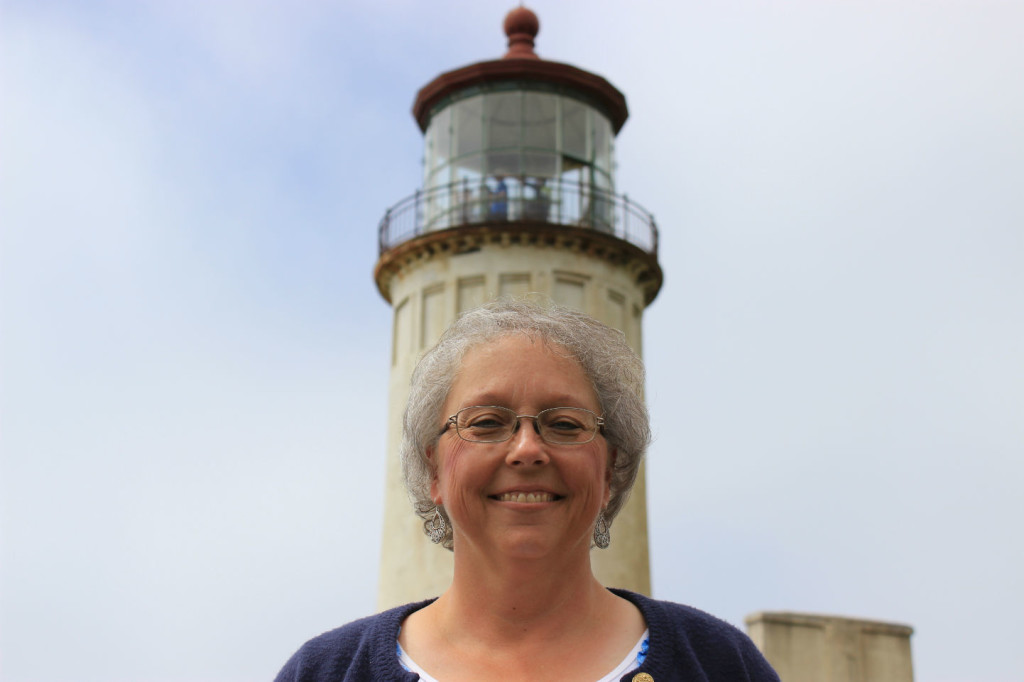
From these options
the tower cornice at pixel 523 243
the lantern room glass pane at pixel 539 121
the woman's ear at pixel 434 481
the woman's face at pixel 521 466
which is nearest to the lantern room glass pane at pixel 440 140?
the lantern room glass pane at pixel 539 121

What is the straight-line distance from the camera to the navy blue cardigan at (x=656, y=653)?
2900 mm

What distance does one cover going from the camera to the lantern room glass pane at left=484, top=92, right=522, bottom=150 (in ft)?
55.7

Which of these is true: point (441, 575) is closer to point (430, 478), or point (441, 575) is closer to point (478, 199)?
point (478, 199)

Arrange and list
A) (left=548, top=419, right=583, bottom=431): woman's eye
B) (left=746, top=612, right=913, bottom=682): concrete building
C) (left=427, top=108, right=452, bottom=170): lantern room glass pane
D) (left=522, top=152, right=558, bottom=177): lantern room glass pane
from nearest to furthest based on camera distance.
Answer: (left=548, top=419, right=583, bottom=431): woman's eye < (left=746, top=612, right=913, bottom=682): concrete building < (left=522, top=152, right=558, bottom=177): lantern room glass pane < (left=427, top=108, right=452, bottom=170): lantern room glass pane

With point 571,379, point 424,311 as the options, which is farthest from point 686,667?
point 424,311

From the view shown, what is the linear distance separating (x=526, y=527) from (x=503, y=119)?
14.8 m

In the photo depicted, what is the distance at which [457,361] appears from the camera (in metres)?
3.02

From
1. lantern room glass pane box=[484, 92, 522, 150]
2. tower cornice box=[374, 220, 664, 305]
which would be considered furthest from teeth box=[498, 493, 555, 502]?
lantern room glass pane box=[484, 92, 522, 150]

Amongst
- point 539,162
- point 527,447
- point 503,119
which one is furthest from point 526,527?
point 503,119

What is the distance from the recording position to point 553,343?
297 centimetres

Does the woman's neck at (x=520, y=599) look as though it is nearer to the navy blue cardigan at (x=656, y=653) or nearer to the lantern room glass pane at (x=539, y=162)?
the navy blue cardigan at (x=656, y=653)

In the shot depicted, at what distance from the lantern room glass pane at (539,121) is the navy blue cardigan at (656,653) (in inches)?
566

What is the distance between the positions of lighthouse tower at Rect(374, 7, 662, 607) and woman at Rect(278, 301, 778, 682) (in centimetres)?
1169

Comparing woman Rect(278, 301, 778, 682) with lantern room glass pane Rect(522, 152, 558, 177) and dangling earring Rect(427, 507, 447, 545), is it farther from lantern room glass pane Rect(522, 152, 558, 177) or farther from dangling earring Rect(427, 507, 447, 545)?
lantern room glass pane Rect(522, 152, 558, 177)
